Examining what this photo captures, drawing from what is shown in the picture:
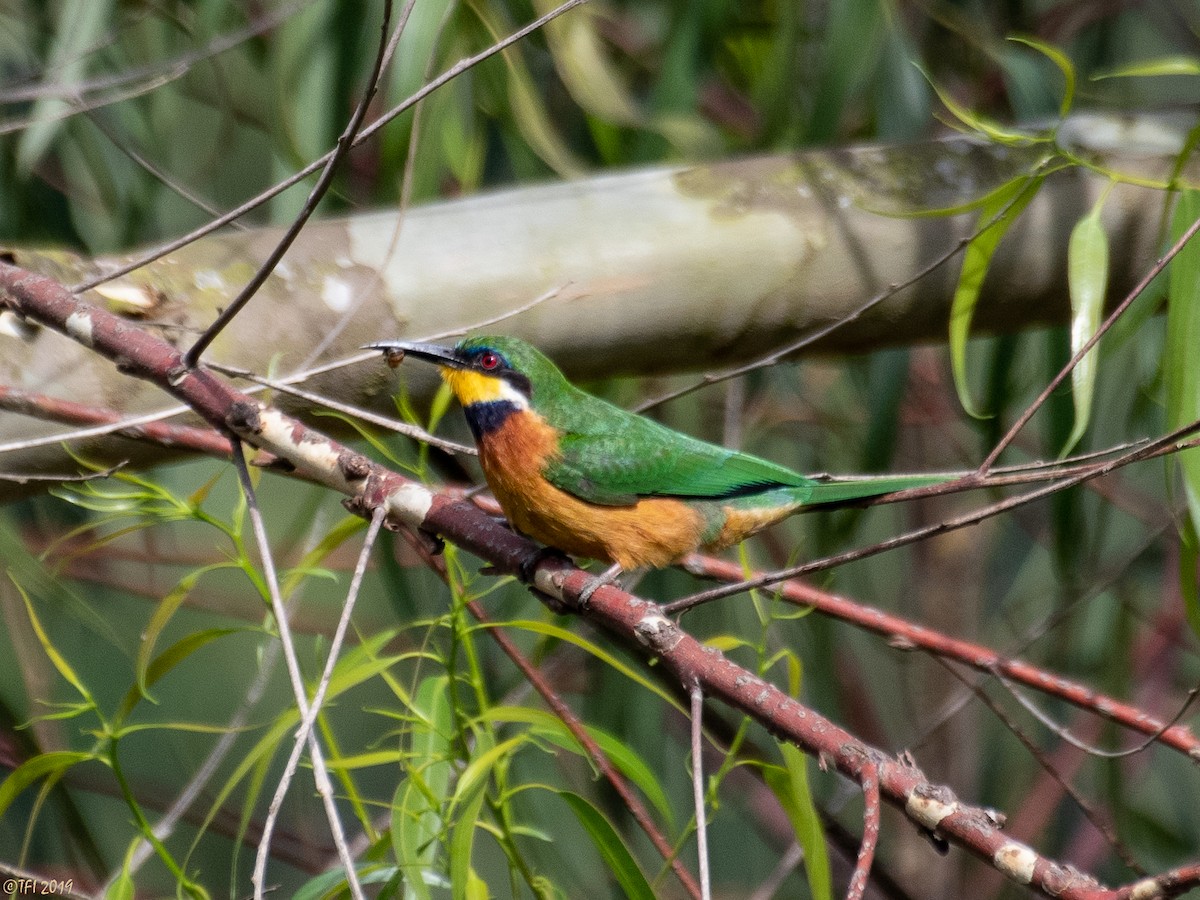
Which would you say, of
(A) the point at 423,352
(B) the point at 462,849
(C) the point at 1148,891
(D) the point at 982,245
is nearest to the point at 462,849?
(B) the point at 462,849

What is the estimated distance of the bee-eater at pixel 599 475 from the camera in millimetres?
2141

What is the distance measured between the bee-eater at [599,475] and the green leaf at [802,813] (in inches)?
24.0

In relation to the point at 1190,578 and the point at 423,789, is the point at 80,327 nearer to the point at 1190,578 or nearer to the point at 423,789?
the point at 423,789

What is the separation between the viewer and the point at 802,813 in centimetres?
149

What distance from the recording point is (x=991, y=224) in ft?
→ 5.83

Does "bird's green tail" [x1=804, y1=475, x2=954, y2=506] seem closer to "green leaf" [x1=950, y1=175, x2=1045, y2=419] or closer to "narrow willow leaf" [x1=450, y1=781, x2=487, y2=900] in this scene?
"green leaf" [x1=950, y1=175, x2=1045, y2=419]

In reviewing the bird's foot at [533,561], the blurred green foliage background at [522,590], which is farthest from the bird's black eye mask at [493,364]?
the bird's foot at [533,561]

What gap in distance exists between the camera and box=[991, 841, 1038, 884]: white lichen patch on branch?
3.15ft

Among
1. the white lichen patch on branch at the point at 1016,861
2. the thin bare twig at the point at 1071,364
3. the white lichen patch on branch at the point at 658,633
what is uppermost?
the thin bare twig at the point at 1071,364

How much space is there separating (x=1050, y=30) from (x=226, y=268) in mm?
→ 3064

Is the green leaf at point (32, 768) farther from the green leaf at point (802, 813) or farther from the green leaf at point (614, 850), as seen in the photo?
the green leaf at point (802, 813)

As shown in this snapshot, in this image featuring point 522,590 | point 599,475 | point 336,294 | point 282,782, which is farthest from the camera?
point 522,590

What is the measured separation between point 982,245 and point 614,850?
1051 mm

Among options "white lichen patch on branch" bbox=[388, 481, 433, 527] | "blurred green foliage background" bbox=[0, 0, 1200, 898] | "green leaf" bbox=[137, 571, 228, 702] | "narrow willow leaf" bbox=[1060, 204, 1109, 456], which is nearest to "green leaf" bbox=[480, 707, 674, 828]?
"blurred green foliage background" bbox=[0, 0, 1200, 898]
